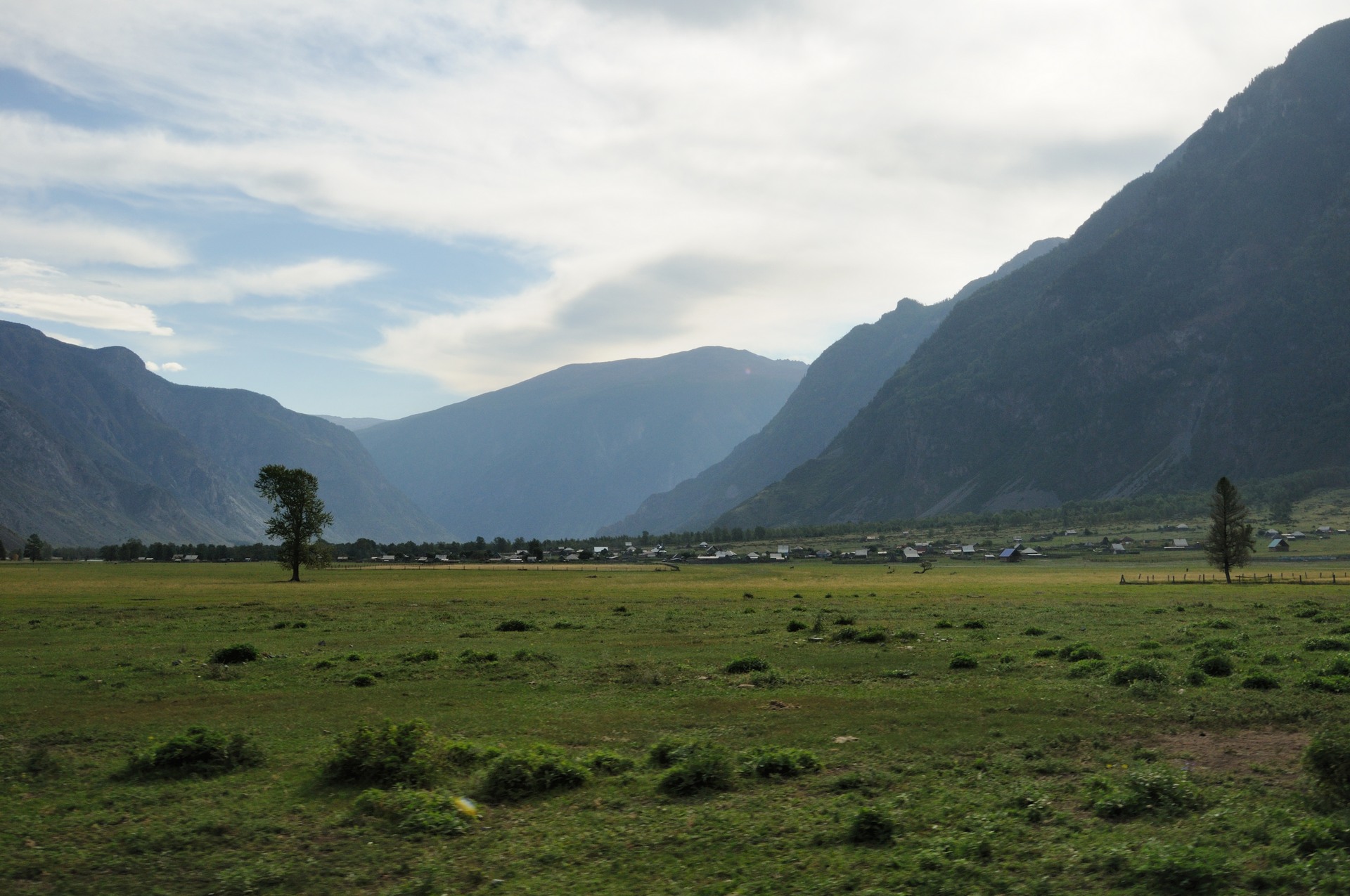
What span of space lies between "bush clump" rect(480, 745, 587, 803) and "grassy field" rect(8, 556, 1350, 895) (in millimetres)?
98

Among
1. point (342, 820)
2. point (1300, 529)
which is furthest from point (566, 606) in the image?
Result: point (1300, 529)

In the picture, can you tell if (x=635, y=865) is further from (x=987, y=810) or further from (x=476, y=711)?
(x=476, y=711)

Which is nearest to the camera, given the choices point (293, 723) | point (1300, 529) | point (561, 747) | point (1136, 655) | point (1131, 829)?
point (1131, 829)

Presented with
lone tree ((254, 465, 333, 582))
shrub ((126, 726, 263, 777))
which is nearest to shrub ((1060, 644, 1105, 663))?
shrub ((126, 726, 263, 777))

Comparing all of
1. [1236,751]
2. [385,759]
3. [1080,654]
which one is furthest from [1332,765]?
[1080,654]

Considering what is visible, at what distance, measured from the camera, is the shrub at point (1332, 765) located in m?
14.7

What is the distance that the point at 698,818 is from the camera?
1564 cm

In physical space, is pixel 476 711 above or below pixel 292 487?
below

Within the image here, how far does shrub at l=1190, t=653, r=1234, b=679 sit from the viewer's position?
27797 millimetres

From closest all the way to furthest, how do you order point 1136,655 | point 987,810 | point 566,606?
1. point 987,810
2. point 1136,655
3. point 566,606

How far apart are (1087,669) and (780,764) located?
1574 centimetres

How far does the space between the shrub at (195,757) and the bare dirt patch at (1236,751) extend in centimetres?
1993

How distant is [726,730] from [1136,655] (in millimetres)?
18782

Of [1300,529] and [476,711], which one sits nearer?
[476,711]
